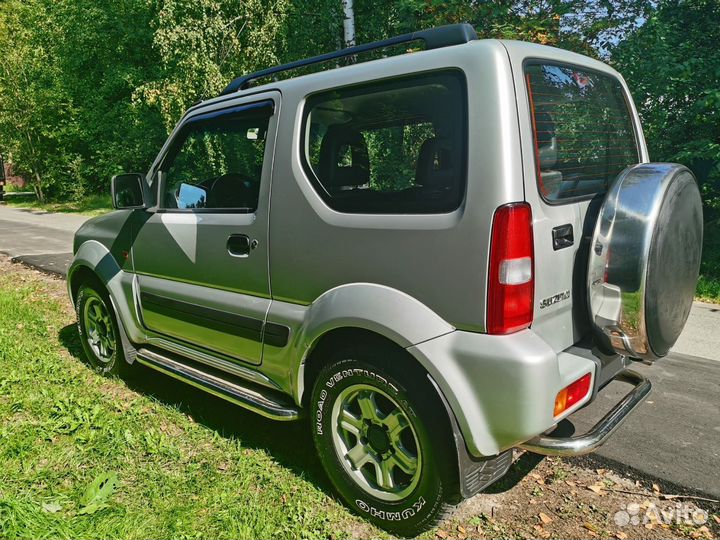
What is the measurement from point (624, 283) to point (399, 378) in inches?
39.8

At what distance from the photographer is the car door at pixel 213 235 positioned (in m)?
3.03

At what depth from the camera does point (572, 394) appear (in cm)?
229

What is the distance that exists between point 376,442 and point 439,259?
0.94 m

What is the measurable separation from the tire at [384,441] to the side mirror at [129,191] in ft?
6.26

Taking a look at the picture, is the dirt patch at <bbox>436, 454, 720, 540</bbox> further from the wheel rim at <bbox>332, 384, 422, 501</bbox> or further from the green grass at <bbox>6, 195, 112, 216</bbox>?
the green grass at <bbox>6, 195, 112, 216</bbox>

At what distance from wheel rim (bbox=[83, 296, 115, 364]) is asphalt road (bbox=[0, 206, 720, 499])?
136 inches

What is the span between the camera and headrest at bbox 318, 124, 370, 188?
9.12 ft

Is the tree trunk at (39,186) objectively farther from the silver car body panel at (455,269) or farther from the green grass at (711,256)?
the silver car body panel at (455,269)

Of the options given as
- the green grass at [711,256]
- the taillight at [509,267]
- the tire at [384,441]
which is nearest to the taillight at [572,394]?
the taillight at [509,267]

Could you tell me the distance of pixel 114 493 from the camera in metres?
2.87

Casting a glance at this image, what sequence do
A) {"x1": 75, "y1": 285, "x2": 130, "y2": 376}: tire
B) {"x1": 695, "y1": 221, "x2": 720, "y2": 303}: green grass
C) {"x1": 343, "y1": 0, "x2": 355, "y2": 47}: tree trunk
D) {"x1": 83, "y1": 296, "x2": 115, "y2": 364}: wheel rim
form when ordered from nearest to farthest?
{"x1": 75, "y1": 285, "x2": 130, "y2": 376}: tire, {"x1": 83, "y1": 296, "x2": 115, "y2": 364}: wheel rim, {"x1": 695, "y1": 221, "x2": 720, "y2": 303}: green grass, {"x1": 343, "y1": 0, "x2": 355, "y2": 47}: tree trunk

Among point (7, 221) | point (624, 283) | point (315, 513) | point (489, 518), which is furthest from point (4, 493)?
point (7, 221)

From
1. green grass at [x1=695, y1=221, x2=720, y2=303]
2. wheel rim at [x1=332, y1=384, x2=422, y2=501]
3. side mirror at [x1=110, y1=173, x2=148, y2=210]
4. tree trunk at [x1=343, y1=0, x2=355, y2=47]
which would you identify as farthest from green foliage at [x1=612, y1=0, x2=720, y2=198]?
side mirror at [x1=110, y1=173, x2=148, y2=210]

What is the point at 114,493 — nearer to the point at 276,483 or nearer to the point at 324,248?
the point at 276,483
